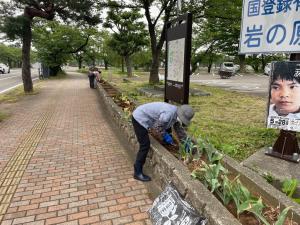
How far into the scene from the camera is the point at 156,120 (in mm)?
3969

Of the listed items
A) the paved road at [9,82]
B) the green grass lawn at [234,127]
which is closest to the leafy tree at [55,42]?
the paved road at [9,82]

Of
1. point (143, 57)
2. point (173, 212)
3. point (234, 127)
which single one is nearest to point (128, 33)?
point (143, 57)

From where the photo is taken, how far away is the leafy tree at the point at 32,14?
12953 mm

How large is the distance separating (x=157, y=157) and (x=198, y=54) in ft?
62.4

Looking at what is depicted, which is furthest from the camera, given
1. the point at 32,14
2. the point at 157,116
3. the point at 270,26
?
the point at 32,14

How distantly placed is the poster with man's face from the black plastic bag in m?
2.42

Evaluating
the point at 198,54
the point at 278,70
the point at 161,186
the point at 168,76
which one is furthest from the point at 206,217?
the point at 198,54

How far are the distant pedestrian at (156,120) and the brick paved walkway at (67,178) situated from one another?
0.44 m

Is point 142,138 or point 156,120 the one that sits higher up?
point 156,120

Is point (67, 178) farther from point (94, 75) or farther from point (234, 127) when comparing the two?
point (94, 75)

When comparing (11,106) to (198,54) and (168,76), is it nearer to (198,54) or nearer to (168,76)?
(168,76)

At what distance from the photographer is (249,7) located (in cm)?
459

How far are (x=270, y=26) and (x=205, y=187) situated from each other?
111 inches

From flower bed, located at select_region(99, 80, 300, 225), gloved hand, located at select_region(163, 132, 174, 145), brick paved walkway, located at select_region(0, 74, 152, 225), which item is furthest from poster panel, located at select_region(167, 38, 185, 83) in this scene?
brick paved walkway, located at select_region(0, 74, 152, 225)
